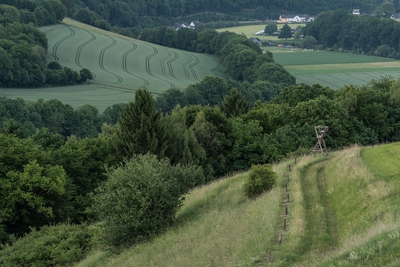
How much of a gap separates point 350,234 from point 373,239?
4.02 m

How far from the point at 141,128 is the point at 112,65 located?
4291 inches

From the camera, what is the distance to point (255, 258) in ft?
77.2

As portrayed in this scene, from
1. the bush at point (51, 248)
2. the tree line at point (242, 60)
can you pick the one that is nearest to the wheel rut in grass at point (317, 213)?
the bush at point (51, 248)

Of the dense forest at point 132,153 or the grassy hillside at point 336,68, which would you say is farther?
the grassy hillside at point 336,68

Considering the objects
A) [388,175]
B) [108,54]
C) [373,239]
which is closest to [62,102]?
[108,54]

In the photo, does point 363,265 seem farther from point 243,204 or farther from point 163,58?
point 163,58

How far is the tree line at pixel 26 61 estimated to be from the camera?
136750 millimetres

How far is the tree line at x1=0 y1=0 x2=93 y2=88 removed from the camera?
137 m

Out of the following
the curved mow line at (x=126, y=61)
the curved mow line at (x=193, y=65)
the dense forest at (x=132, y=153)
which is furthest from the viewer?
the curved mow line at (x=193, y=65)

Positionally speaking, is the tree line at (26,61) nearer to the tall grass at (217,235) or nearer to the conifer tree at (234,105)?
the conifer tree at (234,105)

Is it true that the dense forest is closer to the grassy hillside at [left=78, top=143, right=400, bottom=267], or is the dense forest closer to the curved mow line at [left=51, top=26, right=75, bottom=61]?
the grassy hillside at [left=78, top=143, right=400, bottom=267]

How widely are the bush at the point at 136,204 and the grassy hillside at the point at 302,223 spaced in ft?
3.29

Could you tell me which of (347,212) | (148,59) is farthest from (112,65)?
(347,212)

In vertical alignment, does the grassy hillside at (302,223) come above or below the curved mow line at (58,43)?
above
